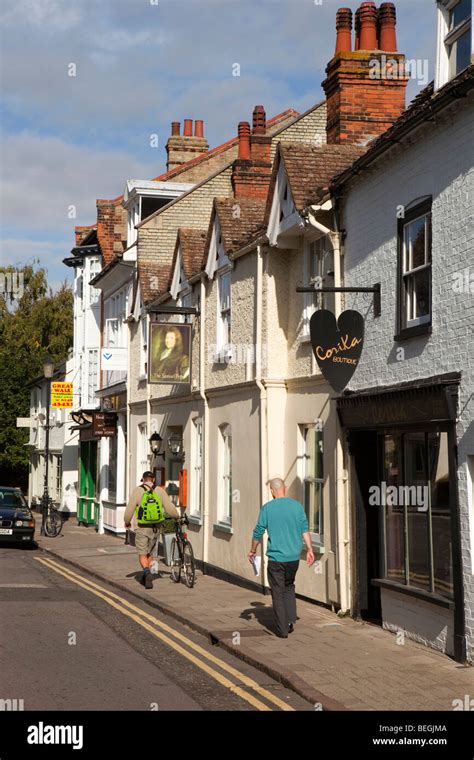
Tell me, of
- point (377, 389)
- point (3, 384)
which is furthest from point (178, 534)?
point (3, 384)

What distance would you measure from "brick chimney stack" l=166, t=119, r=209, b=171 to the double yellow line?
72.7 ft

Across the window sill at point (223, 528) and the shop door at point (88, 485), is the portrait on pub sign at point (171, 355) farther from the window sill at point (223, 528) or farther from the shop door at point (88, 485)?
the shop door at point (88, 485)

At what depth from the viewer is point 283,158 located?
14719 mm

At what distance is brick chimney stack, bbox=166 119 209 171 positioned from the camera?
118 feet

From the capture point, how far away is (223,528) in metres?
18.3

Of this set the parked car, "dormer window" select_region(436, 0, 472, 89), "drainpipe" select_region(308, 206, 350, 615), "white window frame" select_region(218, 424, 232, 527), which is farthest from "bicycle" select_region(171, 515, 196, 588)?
"dormer window" select_region(436, 0, 472, 89)

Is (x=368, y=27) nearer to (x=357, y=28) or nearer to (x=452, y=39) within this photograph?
(x=357, y=28)

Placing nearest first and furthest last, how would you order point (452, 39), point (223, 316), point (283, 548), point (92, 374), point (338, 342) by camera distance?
point (452, 39) < point (283, 548) < point (338, 342) < point (223, 316) < point (92, 374)

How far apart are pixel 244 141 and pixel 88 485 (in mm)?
17029

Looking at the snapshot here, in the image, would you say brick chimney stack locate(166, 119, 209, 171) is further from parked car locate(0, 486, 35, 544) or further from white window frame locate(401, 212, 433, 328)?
white window frame locate(401, 212, 433, 328)

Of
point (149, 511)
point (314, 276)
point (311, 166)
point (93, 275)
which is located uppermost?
point (93, 275)

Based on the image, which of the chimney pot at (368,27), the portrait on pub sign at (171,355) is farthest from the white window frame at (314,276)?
the portrait on pub sign at (171,355)

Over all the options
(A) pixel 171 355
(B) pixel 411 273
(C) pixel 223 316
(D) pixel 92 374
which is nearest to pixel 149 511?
(C) pixel 223 316

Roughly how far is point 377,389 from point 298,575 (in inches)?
171
